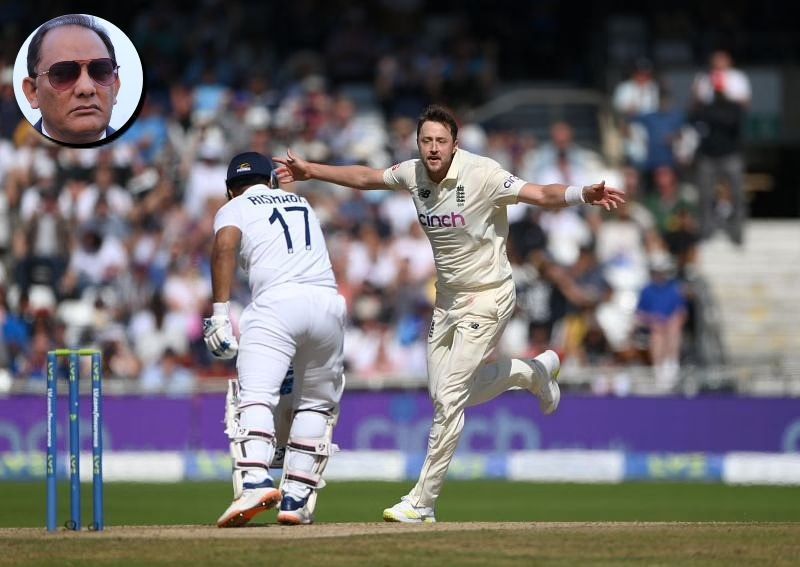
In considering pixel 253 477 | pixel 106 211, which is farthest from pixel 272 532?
pixel 106 211

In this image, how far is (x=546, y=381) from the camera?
1090 centimetres

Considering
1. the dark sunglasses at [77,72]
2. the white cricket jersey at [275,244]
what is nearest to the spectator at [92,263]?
the dark sunglasses at [77,72]

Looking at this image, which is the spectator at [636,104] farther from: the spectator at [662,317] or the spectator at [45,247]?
the spectator at [45,247]

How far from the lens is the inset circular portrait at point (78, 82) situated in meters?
10.3

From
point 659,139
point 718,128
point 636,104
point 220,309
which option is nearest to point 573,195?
point 220,309

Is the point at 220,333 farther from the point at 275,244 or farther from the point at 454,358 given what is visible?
the point at 454,358

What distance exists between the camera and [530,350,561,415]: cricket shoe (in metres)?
10.9

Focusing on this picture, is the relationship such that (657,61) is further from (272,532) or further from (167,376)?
(272,532)

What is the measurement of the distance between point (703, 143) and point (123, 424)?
794 cm

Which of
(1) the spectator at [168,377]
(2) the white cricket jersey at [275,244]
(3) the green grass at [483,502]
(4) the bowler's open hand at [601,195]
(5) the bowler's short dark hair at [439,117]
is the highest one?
(5) the bowler's short dark hair at [439,117]

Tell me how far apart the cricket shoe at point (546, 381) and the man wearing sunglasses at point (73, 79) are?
10.4 feet

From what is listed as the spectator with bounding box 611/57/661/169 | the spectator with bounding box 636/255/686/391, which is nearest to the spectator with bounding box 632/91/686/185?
the spectator with bounding box 611/57/661/169

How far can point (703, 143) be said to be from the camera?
20422 millimetres

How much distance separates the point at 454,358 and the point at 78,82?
9.51 feet
